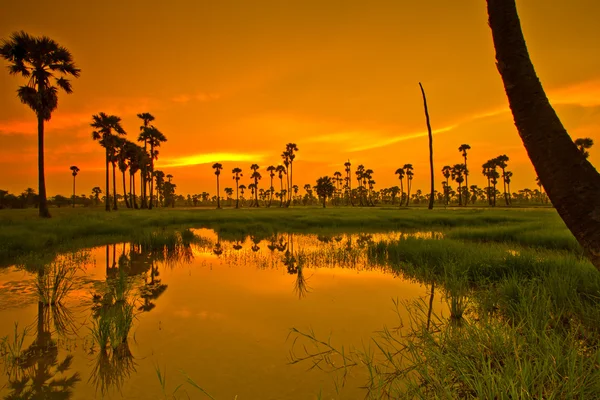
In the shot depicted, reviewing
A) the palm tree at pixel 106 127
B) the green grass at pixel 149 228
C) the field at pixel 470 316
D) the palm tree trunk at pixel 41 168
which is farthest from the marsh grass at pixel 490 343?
the palm tree at pixel 106 127

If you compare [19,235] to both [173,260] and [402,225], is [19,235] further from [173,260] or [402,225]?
[402,225]

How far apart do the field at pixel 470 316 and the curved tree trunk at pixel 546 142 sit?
1.20 metres

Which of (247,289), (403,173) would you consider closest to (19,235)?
(247,289)

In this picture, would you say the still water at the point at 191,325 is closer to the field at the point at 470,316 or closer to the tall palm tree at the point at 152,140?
the field at the point at 470,316

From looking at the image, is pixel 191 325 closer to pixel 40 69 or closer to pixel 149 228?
pixel 149 228

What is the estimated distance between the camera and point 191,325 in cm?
582

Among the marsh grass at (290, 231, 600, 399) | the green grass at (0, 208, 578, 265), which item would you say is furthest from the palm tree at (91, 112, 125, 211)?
the marsh grass at (290, 231, 600, 399)

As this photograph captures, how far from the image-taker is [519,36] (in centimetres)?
339

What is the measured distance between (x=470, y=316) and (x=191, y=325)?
17.2ft

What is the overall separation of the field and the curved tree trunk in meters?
1.20

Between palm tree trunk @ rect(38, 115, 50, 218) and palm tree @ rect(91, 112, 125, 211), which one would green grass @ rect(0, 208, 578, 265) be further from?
palm tree @ rect(91, 112, 125, 211)

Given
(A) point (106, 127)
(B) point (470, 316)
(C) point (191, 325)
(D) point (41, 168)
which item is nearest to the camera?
(B) point (470, 316)

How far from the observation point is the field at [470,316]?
2.79 m

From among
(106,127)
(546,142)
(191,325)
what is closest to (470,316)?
(546,142)
